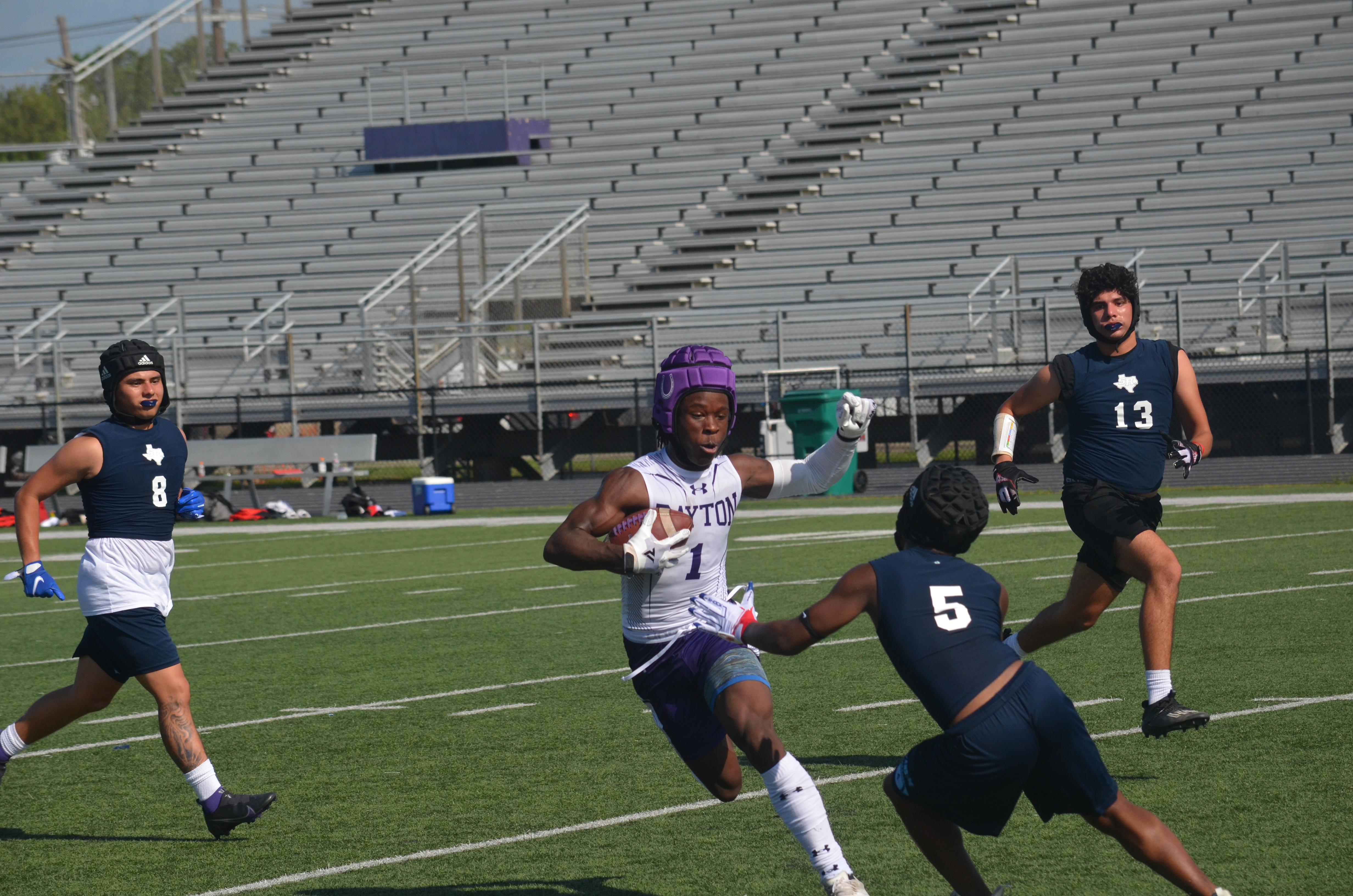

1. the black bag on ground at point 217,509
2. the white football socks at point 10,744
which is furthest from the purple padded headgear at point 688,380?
the black bag on ground at point 217,509

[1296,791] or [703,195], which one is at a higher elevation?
[703,195]

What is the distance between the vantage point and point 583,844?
17.6ft

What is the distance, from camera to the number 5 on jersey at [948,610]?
3996mm

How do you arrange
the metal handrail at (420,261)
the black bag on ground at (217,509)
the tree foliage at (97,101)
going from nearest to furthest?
the black bag on ground at (217,509) < the metal handrail at (420,261) < the tree foliage at (97,101)

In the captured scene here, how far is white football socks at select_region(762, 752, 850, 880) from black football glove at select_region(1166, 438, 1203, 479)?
3065 mm

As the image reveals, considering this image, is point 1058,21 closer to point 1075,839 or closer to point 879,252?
point 879,252

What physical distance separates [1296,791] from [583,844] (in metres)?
2.52

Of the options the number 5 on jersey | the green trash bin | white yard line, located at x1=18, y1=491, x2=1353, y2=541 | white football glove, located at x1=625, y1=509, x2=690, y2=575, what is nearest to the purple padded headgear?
white football glove, located at x1=625, y1=509, x2=690, y2=575

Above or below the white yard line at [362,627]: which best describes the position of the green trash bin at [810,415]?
above

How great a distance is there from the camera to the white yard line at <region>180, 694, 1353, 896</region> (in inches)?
200

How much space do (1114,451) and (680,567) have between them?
276 cm

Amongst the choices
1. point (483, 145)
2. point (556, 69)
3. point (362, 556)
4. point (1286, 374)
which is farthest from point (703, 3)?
point (362, 556)

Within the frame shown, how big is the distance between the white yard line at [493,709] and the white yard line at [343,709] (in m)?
0.43

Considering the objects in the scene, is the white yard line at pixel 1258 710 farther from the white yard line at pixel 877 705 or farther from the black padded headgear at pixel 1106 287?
the black padded headgear at pixel 1106 287
